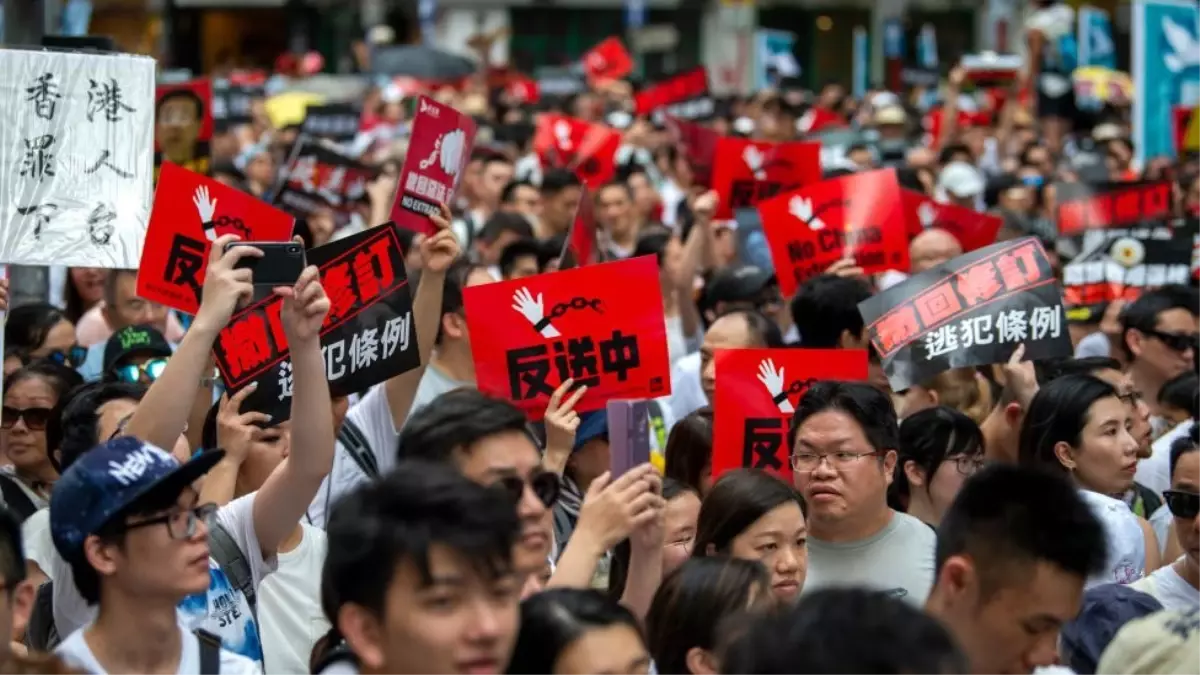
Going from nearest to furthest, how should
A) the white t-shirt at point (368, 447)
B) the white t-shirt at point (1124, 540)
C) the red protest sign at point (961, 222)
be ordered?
the white t-shirt at point (1124, 540) → the white t-shirt at point (368, 447) → the red protest sign at point (961, 222)

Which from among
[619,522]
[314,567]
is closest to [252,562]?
[314,567]

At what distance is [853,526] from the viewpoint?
5672 mm

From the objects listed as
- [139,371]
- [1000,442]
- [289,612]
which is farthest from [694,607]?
[139,371]

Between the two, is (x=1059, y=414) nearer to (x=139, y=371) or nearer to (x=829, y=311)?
(x=829, y=311)

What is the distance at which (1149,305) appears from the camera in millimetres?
9000

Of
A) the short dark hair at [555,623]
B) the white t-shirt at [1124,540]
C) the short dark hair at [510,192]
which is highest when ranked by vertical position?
the short dark hair at [510,192]

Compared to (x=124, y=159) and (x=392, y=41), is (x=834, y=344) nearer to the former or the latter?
(x=124, y=159)

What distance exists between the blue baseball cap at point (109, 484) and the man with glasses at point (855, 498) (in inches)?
80.6

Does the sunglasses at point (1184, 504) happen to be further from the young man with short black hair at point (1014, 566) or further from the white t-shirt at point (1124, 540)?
the young man with short black hair at point (1014, 566)

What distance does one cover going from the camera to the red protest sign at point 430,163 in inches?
299

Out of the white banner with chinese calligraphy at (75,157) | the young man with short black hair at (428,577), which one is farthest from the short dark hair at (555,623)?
the white banner with chinese calligraphy at (75,157)

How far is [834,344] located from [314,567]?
320 cm

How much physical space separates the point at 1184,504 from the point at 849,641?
9.51ft

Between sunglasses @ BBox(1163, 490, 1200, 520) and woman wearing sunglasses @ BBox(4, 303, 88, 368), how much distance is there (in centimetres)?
437
